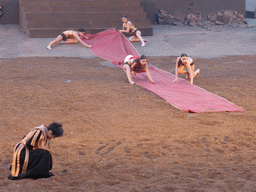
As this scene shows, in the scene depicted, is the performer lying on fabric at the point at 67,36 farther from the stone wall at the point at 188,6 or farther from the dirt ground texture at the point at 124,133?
the stone wall at the point at 188,6

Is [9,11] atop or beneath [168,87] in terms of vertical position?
atop

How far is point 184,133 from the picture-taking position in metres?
5.36

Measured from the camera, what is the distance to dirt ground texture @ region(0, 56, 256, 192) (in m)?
3.85

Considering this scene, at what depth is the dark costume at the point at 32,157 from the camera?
358 centimetres

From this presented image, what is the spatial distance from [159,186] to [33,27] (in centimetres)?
1059

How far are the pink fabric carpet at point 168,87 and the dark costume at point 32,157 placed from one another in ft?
11.3

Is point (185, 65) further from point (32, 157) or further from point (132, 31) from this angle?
point (32, 157)

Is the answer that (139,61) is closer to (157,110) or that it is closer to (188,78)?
(188,78)

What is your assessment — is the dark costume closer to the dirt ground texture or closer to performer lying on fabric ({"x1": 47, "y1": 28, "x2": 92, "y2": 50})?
the dirt ground texture

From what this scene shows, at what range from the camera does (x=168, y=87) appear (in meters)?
7.90

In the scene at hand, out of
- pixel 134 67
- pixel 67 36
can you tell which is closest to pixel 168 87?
pixel 134 67

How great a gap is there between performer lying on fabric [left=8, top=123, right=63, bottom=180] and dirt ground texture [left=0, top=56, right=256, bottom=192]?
0.37 ft

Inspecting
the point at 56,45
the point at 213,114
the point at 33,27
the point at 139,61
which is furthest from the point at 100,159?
the point at 33,27

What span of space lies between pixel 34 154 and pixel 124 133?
76.6 inches
